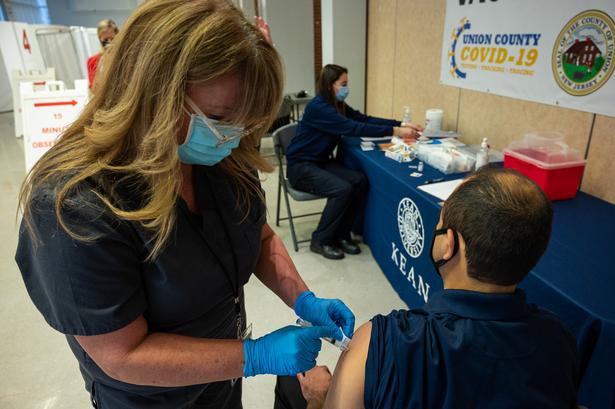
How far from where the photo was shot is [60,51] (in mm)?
9328

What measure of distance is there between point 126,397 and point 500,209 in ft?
2.82

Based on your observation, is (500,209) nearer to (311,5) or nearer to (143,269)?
(143,269)

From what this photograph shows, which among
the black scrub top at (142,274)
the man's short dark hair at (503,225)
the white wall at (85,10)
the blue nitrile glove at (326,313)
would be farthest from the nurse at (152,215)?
the white wall at (85,10)

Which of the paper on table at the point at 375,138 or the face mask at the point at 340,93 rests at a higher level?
the face mask at the point at 340,93

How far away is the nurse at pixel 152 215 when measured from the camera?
62 cm

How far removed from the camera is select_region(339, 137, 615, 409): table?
1051mm

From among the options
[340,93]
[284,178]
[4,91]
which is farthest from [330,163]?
[4,91]

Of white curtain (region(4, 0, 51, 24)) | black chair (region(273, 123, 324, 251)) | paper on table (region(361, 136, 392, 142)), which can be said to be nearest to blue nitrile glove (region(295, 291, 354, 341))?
black chair (region(273, 123, 324, 251))

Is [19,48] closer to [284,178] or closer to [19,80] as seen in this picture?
[19,80]

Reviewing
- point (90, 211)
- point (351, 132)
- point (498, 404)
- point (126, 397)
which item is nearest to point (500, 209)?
point (498, 404)

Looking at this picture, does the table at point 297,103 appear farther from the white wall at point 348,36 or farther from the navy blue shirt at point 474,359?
the navy blue shirt at point 474,359

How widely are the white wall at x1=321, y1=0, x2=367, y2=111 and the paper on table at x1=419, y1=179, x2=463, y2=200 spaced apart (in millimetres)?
2473

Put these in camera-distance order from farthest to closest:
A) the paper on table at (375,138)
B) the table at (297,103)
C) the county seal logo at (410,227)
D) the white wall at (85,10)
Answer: the white wall at (85,10), the table at (297,103), the paper on table at (375,138), the county seal logo at (410,227)

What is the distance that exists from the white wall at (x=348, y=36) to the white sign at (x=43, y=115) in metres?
2.38
